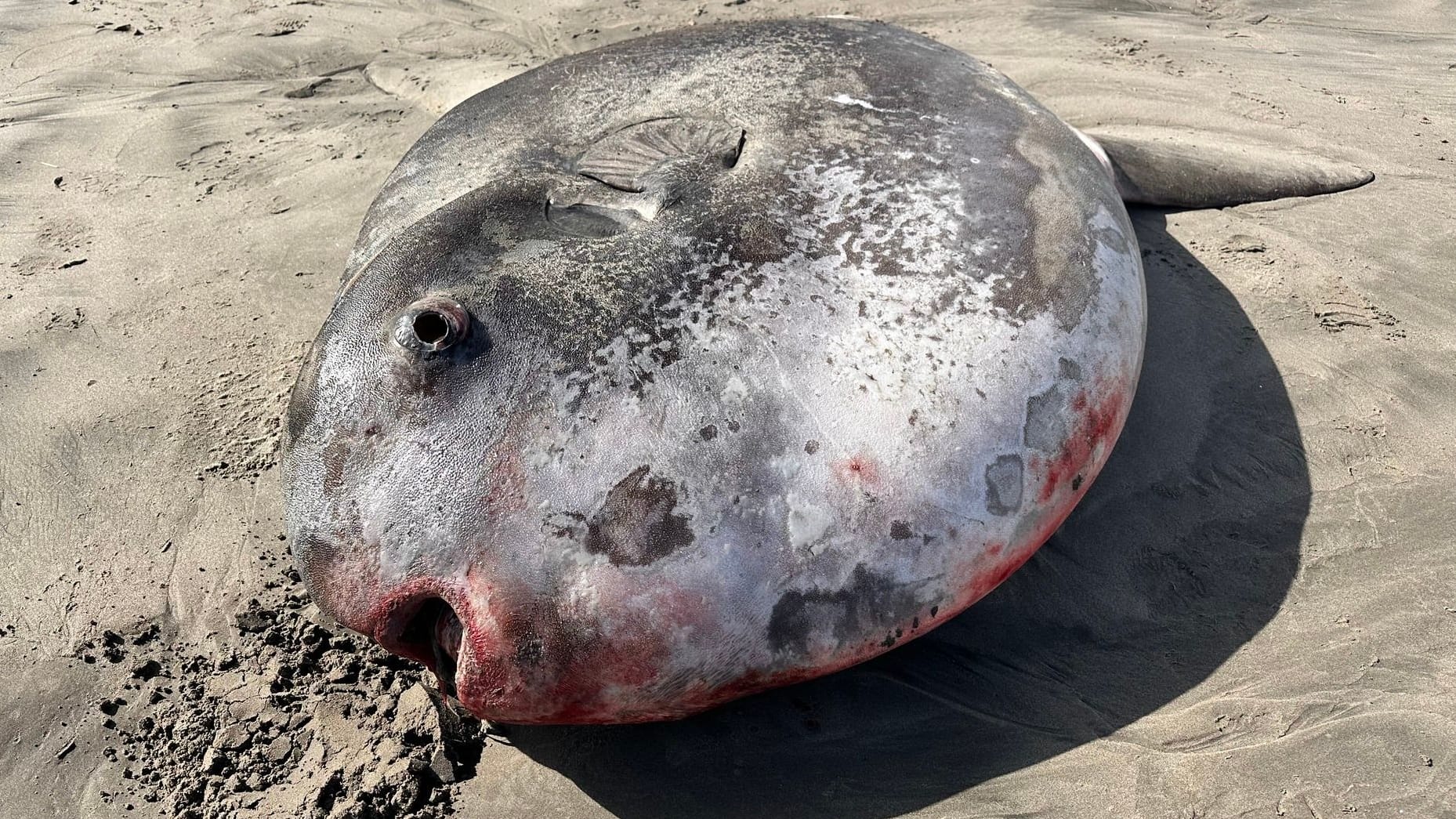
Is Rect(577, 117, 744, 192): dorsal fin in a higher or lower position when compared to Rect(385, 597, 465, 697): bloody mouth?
higher

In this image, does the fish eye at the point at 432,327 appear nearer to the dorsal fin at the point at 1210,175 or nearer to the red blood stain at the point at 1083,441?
the red blood stain at the point at 1083,441

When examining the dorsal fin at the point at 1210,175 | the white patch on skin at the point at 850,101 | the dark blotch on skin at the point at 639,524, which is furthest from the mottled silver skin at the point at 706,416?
the dorsal fin at the point at 1210,175

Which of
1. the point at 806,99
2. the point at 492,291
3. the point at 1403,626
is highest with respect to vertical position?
the point at 806,99

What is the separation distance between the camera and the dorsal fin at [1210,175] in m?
3.27

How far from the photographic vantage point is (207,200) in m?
3.59

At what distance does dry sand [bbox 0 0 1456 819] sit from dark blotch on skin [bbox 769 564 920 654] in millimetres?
336

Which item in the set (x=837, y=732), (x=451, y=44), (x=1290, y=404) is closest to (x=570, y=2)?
(x=451, y=44)

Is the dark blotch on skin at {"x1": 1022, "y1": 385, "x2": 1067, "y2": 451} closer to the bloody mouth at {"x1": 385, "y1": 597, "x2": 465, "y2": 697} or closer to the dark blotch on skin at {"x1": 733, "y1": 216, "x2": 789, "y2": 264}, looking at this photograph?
the dark blotch on skin at {"x1": 733, "y1": 216, "x2": 789, "y2": 264}

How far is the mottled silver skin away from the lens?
1.63 meters

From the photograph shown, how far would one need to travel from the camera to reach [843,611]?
1725mm

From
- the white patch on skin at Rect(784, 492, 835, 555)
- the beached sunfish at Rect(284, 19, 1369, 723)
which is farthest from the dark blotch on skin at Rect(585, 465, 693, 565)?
the white patch on skin at Rect(784, 492, 835, 555)

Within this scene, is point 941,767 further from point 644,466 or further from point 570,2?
point 570,2

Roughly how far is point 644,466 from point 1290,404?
189 cm

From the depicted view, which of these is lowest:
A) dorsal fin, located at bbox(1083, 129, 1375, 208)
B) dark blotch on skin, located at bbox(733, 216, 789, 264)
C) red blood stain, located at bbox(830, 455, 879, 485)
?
red blood stain, located at bbox(830, 455, 879, 485)
